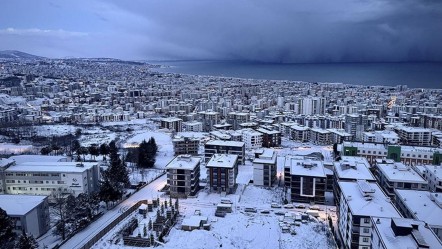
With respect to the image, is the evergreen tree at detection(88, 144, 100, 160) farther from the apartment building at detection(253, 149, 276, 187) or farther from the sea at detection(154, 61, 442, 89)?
the sea at detection(154, 61, 442, 89)

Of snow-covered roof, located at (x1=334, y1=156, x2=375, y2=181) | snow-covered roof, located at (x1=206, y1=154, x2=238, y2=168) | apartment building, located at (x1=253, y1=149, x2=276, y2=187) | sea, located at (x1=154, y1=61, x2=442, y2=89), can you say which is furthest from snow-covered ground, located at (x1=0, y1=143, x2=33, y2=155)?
sea, located at (x1=154, y1=61, x2=442, y2=89)

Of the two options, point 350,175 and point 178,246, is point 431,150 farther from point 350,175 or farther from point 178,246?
point 178,246

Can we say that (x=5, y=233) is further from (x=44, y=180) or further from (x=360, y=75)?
(x=360, y=75)

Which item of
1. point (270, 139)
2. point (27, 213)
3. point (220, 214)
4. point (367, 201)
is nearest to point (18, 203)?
point (27, 213)

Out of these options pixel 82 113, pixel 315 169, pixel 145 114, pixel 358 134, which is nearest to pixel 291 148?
pixel 358 134

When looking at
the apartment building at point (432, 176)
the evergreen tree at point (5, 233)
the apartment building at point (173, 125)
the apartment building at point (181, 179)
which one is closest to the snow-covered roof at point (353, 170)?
the apartment building at point (432, 176)

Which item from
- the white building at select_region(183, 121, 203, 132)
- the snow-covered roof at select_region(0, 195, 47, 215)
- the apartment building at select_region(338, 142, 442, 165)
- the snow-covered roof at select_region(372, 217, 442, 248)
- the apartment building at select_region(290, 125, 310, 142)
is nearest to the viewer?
the snow-covered roof at select_region(372, 217, 442, 248)

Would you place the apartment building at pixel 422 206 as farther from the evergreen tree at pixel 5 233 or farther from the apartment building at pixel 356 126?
the apartment building at pixel 356 126
